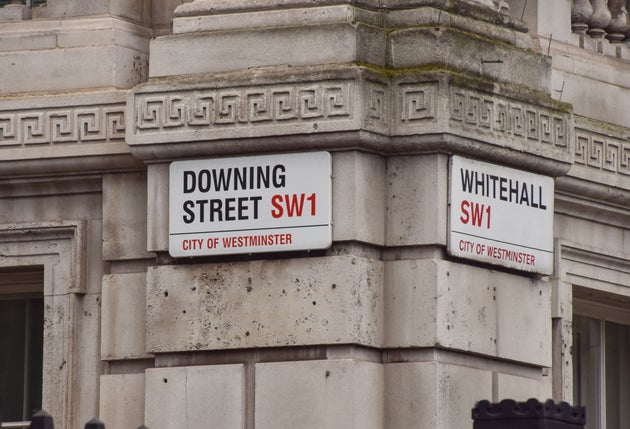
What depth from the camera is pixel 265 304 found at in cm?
1784

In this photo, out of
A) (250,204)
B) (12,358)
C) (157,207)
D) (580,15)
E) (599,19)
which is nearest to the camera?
(250,204)

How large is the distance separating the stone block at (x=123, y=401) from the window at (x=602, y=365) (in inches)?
165

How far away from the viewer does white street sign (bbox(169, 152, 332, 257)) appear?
17719mm

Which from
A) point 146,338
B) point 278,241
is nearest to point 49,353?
point 146,338

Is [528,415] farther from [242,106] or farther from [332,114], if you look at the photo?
[242,106]

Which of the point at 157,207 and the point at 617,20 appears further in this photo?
the point at 617,20

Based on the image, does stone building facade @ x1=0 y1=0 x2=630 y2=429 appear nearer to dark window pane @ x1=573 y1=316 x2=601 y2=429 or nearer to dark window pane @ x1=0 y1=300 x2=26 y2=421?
dark window pane @ x1=0 y1=300 x2=26 y2=421

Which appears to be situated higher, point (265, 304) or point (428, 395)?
point (265, 304)

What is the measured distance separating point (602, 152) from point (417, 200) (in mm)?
2672

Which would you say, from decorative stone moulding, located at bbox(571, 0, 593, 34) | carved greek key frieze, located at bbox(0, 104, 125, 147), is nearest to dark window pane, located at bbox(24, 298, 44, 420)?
carved greek key frieze, located at bbox(0, 104, 125, 147)

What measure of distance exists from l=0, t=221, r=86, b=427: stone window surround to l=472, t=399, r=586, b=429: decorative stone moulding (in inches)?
187

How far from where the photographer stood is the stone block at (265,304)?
1755cm

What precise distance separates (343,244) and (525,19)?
9.92 ft

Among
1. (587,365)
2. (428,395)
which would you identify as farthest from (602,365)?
(428,395)
